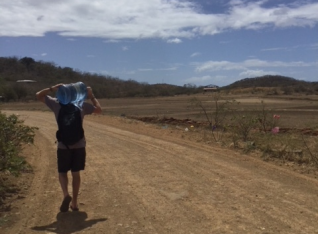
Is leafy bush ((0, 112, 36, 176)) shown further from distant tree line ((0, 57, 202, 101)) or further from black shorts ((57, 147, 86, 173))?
distant tree line ((0, 57, 202, 101))

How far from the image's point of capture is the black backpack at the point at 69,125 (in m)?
6.59

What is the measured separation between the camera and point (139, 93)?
312 ft

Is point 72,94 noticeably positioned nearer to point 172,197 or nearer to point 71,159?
point 71,159

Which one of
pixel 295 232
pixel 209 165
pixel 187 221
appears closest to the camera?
pixel 295 232

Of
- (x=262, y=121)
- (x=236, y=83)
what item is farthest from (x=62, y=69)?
(x=262, y=121)

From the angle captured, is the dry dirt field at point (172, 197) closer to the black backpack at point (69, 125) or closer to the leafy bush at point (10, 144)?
the leafy bush at point (10, 144)

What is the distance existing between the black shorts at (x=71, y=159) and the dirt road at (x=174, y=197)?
2.07 ft

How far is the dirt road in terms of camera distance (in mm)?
5953

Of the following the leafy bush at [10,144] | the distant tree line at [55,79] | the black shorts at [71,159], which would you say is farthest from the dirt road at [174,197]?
the distant tree line at [55,79]

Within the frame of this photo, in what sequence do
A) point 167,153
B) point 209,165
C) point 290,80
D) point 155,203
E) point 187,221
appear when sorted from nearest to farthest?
point 187,221
point 155,203
point 209,165
point 167,153
point 290,80

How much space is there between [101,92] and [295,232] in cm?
8607

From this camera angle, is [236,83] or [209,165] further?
[236,83]

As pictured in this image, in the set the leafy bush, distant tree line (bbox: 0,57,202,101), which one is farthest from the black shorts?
distant tree line (bbox: 0,57,202,101)

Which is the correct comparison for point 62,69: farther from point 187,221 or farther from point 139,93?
point 187,221
